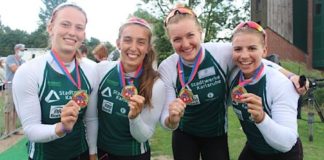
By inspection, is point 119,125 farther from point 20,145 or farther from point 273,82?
point 20,145

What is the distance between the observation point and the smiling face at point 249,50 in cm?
329

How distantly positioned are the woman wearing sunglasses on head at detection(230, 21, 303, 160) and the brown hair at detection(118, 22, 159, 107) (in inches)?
27.3

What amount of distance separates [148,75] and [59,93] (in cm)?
78

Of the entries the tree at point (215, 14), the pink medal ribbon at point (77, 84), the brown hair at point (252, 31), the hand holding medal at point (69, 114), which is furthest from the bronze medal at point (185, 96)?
the tree at point (215, 14)

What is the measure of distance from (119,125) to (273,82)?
1.34m

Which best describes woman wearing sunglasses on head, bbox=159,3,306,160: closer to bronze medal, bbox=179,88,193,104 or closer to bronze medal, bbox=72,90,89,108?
bronze medal, bbox=179,88,193,104

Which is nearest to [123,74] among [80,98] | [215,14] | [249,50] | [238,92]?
[80,98]

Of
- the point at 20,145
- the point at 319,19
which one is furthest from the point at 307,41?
the point at 20,145

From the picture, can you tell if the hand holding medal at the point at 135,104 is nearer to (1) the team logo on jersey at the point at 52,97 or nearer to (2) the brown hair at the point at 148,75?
(2) the brown hair at the point at 148,75

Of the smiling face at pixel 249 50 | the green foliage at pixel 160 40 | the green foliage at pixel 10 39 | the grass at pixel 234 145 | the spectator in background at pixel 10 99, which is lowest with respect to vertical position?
the grass at pixel 234 145

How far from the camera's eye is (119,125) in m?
3.40

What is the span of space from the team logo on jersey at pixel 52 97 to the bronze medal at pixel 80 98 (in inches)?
6.0

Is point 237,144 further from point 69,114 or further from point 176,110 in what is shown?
point 69,114

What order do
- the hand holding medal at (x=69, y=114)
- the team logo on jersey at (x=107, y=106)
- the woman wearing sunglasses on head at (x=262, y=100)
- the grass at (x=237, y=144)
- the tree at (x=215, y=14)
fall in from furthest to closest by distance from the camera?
the tree at (x=215, y=14) < the grass at (x=237, y=144) < the team logo on jersey at (x=107, y=106) < the woman wearing sunglasses on head at (x=262, y=100) < the hand holding medal at (x=69, y=114)
